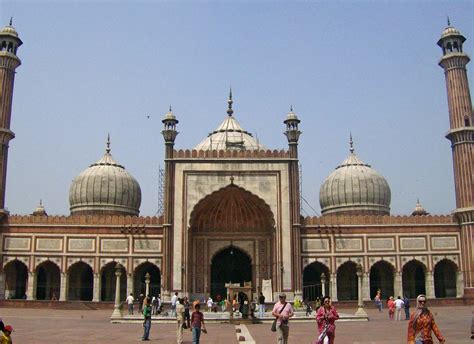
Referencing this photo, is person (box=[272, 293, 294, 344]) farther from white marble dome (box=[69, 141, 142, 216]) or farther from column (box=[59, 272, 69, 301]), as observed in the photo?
white marble dome (box=[69, 141, 142, 216])

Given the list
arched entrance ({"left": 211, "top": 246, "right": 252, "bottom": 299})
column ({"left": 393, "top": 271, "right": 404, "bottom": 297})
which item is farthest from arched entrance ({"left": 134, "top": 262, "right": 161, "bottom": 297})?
column ({"left": 393, "top": 271, "right": 404, "bottom": 297})

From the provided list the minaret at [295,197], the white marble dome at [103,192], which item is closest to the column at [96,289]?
the white marble dome at [103,192]

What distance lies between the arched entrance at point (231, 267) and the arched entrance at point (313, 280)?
3.15m

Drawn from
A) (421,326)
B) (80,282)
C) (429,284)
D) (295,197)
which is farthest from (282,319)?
(80,282)

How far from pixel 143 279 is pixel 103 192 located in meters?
6.50

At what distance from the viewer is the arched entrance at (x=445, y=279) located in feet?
102

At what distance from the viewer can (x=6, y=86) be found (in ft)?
103

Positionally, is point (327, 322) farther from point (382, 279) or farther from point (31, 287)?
point (382, 279)

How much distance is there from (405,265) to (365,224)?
333 centimetres

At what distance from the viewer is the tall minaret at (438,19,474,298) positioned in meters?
29.6

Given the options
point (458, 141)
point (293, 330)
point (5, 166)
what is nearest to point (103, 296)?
point (5, 166)

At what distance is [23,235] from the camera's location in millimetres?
29953

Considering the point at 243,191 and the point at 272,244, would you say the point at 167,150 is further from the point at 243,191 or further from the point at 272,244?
the point at 272,244

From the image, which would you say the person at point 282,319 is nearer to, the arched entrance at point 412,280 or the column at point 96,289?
the column at point 96,289
